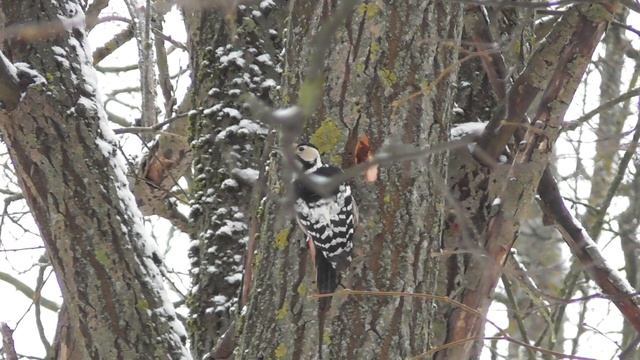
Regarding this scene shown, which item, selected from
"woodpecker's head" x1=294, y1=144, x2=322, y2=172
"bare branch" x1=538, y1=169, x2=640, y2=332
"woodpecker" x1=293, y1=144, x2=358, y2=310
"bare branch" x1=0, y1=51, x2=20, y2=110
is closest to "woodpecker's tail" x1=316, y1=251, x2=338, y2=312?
"woodpecker" x1=293, y1=144, x2=358, y2=310

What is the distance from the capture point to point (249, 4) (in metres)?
3.40

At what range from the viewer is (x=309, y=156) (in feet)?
7.43

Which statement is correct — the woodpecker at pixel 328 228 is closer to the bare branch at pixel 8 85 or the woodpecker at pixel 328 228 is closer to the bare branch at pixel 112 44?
the bare branch at pixel 8 85

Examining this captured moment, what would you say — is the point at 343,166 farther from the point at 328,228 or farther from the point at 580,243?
the point at 580,243

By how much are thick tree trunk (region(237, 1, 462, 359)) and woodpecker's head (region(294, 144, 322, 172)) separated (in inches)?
1.0

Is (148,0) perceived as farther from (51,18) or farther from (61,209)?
(61,209)

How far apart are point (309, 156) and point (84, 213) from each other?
71 centimetres

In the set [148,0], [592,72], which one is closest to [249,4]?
[148,0]

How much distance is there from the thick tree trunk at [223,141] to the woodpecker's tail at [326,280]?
1026 mm

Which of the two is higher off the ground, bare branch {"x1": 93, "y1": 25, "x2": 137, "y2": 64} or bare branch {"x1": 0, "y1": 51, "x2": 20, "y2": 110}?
bare branch {"x1": 93, "y1": 25, "x2": 137, "y2": 64}

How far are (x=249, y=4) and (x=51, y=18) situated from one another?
0.90 m

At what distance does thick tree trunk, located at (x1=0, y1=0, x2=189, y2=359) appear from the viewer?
2.45m

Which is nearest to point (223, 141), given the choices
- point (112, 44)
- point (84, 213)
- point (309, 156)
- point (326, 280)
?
point (84, 213)

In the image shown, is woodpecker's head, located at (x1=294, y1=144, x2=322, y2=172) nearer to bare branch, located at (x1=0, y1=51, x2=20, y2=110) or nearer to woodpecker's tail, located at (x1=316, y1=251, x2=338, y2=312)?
woodpecker's tail, located at (x1=316, y1=251, x2=338, y2=312)
